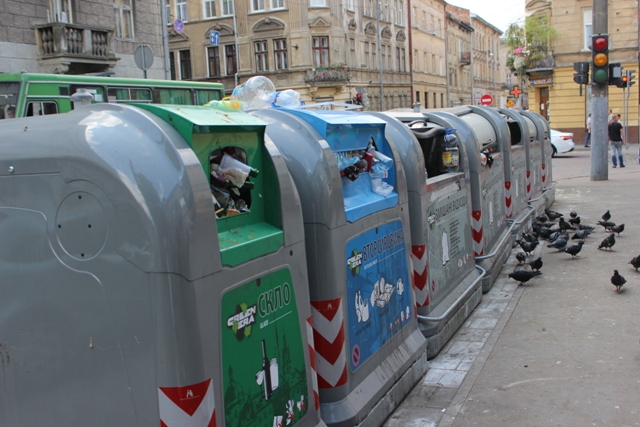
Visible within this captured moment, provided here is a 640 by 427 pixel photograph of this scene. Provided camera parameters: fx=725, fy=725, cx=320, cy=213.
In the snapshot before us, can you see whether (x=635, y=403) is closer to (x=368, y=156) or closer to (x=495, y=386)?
(x=495, y=386)

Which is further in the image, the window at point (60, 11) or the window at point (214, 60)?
the window at point (214, 60)

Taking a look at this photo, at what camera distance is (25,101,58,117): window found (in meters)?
12.2

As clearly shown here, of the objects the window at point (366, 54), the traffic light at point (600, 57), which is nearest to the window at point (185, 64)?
the window at point (366, 54)

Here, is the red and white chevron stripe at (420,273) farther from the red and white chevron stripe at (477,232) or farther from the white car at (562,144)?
the white car at (562,144)

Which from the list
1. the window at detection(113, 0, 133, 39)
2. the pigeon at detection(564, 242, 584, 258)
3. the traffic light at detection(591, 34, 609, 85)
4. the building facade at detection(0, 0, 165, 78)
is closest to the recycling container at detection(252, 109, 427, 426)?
the pigeon at detection(564, 242, 584, 258)

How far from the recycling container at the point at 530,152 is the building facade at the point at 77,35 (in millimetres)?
13166

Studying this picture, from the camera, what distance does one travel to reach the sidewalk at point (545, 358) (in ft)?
15.4

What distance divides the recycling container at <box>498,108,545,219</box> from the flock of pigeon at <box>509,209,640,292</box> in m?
0.65

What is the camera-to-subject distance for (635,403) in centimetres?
474

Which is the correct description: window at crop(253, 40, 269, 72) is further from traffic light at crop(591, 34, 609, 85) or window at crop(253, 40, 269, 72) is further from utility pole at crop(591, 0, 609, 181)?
traffic light at crop(591, 34, 609, 85)

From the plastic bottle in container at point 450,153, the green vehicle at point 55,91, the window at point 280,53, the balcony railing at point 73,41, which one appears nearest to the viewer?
the plastic bottle in container at point 450,153

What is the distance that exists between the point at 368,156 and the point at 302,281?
1602 millimetres

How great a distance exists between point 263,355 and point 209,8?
44.2 meters

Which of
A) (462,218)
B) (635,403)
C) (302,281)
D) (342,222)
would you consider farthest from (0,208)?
(462,218)
